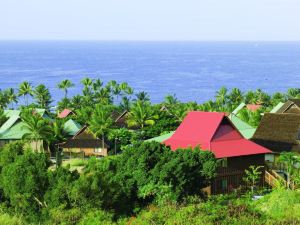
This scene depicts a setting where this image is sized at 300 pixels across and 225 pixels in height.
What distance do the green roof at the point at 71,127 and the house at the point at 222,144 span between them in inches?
924

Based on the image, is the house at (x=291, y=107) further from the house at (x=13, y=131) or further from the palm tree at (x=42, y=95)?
the palm tree at (x=42, y=95)

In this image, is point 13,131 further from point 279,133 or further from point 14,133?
point 279,133

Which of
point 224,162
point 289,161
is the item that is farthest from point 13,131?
point 289,161

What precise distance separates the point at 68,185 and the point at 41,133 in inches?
1244

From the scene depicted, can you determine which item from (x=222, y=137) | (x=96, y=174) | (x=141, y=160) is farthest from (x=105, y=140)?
(x=96, y=174)

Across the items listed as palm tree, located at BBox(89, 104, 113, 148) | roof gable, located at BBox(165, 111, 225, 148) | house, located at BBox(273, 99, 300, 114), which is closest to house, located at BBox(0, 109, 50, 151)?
palm tree, located at BBox(89, 104, 113, 148)

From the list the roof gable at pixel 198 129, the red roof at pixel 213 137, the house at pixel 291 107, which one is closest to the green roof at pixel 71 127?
the roof gable at pixel 198 129

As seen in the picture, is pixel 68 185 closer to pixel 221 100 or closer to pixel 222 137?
pixel 222 137

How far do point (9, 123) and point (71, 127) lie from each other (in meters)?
7.20

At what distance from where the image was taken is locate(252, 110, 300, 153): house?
49750 millimetres

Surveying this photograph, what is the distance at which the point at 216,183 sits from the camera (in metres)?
43.3

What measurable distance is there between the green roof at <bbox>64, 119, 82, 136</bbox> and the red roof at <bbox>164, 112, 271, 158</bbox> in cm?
2337

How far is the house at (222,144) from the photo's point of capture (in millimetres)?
43812

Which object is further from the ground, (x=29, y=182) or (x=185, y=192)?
(x=29, y=182)
